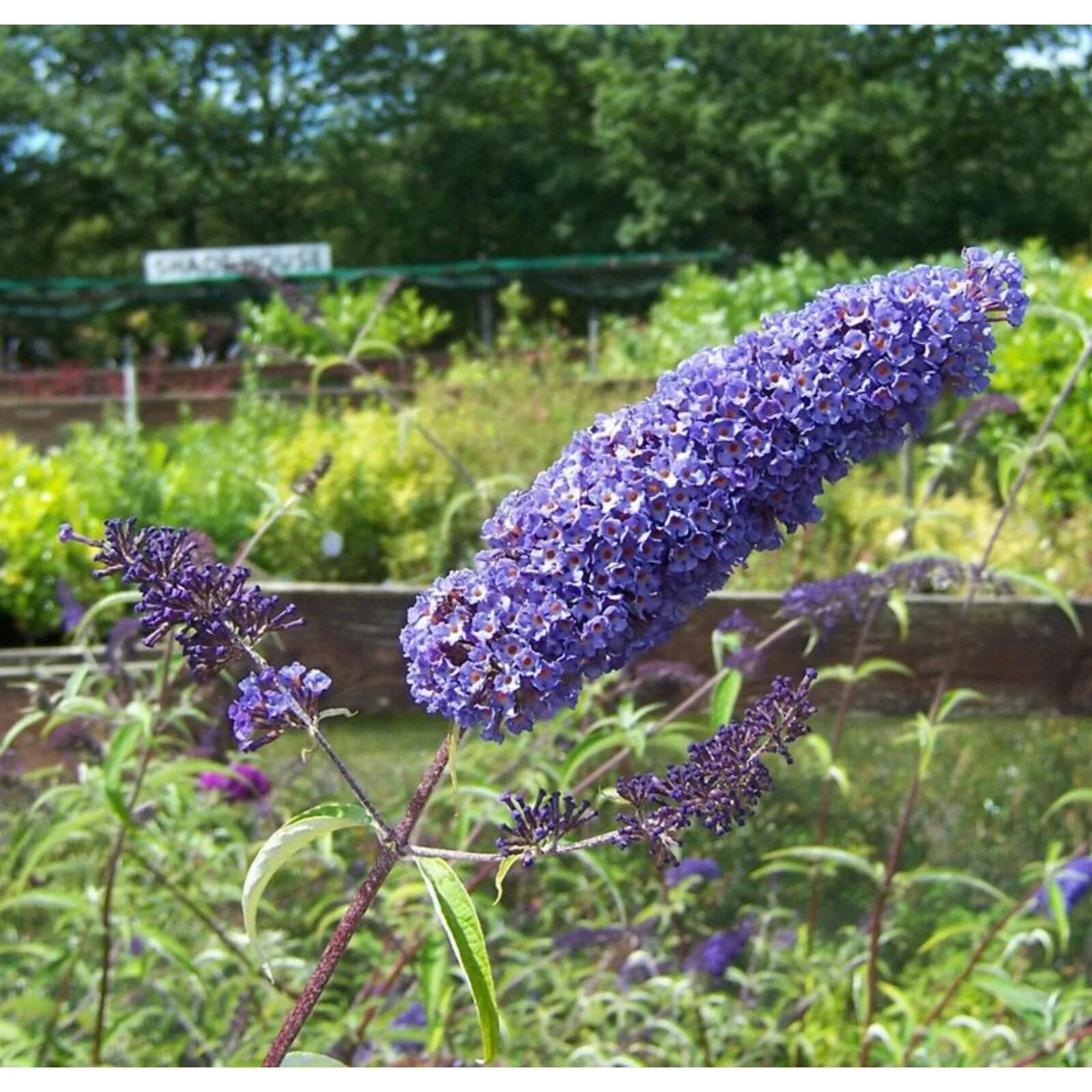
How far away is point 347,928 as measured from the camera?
69 centimetres

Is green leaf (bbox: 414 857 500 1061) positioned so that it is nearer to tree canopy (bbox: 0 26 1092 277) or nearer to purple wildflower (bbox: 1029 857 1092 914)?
purple wildflower (bbox: 1029 857 1092 914)

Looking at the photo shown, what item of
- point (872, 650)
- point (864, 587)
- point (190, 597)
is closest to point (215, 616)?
point (190, 597)

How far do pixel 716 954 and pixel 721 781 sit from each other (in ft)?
4.43

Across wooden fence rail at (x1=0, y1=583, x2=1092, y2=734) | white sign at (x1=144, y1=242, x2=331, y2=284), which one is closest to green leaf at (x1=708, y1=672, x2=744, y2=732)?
wooden fence rail at (x1=0, y1=583, x2=1092, y2=734)

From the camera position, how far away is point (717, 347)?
2.56ft

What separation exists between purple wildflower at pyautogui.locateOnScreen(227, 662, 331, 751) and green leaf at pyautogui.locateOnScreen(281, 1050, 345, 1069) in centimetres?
18

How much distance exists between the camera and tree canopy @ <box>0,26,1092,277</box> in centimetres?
1791

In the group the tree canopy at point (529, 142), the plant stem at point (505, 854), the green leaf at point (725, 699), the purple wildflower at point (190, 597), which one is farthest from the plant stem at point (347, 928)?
the tree canopy at point (529, 142)

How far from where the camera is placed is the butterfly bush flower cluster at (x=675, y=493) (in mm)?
698

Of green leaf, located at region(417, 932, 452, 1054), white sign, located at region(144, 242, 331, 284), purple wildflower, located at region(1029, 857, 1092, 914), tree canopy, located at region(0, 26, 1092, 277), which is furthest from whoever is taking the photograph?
tree canopy, located at region(0, 26, 1092, 277)

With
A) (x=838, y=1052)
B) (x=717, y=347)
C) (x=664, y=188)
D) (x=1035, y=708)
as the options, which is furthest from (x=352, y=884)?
(x=664, y=188)

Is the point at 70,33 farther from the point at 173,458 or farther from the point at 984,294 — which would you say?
the point at 984,294

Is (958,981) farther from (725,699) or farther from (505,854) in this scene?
(505,854)

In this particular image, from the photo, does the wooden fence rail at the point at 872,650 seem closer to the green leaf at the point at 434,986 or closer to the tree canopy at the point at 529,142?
the green leaf at the point at 434,986
